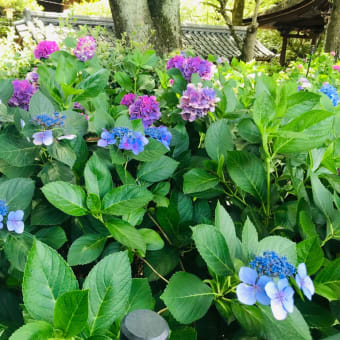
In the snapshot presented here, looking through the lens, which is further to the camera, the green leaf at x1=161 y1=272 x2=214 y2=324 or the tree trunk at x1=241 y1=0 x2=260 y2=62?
the tree trunk at x1=241 y1=0 x2=260 y2=62

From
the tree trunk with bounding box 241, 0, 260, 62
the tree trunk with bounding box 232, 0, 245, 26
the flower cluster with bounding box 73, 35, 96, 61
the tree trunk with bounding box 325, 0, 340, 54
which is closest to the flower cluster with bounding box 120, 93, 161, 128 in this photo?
the flower cluster with bounding box 73, 35, 96, 61

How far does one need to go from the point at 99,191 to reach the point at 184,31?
338 inches

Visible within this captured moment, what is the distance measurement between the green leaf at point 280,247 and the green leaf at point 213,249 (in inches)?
2.1

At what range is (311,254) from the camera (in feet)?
1.96

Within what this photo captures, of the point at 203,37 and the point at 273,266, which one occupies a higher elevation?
the point at 273,266

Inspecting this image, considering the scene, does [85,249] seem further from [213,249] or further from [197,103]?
[197,103]

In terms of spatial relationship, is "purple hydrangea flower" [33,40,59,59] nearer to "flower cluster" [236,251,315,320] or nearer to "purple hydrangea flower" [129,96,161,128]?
"purple hydrangea flower" [129,96,161,128]

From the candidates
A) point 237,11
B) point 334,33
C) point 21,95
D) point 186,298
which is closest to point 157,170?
point 186,298

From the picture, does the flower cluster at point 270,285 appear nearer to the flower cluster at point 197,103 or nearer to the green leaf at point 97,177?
the green leaf at point 97,177

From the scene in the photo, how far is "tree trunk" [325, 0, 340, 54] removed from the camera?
5.84m

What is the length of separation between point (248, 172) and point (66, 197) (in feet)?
1.24

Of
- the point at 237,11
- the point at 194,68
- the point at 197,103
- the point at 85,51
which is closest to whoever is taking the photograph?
the point at 197,103

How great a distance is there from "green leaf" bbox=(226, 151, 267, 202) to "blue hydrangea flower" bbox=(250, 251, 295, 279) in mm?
287

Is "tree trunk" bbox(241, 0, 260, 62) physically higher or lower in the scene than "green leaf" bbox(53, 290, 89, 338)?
lower
